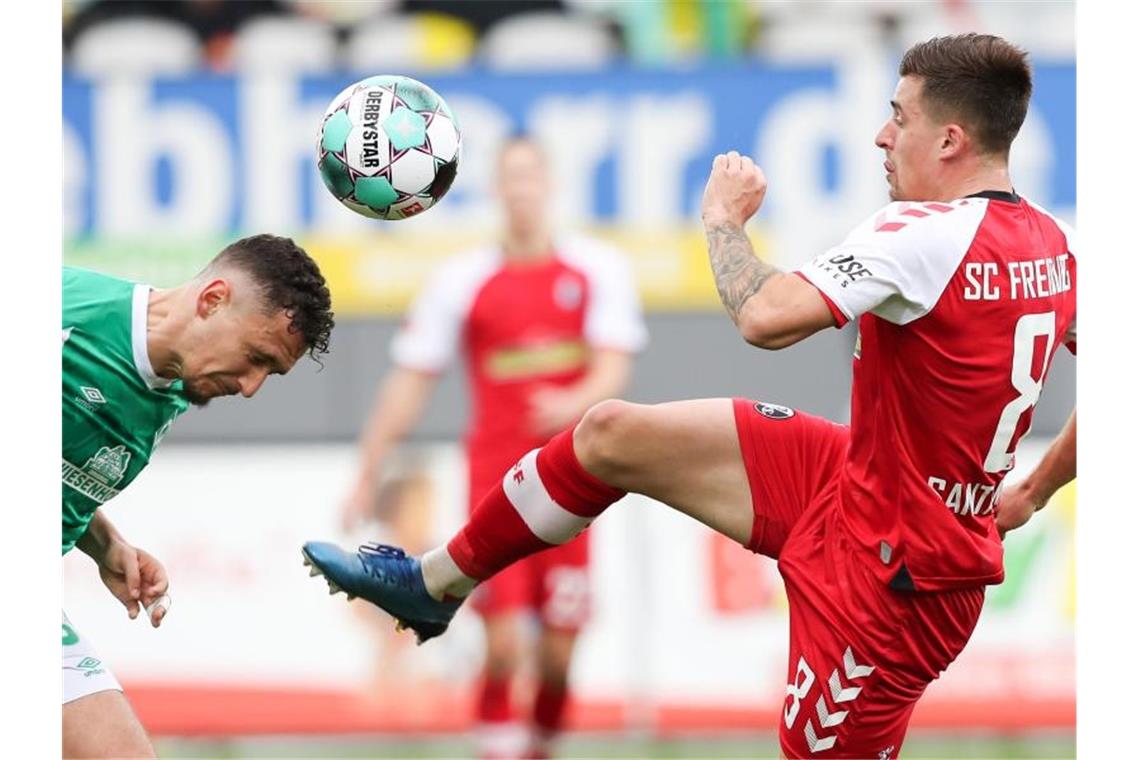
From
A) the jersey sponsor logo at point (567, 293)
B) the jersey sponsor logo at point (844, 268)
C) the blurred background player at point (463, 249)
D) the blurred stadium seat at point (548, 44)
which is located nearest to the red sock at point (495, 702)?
the blurred background player at point (463, 249)

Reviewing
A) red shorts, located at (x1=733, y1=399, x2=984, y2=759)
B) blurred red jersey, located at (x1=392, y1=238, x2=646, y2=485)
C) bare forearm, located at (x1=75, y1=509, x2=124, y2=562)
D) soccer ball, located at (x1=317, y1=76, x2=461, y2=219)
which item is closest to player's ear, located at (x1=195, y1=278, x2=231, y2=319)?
soccer ball, located at (x1=317, y1=76, x2=461, y2=219)

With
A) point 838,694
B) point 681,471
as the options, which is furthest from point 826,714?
point 681,471

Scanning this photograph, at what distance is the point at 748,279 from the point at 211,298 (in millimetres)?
1412

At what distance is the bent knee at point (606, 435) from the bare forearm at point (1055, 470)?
1264 mm

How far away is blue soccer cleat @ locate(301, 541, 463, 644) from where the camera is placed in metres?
5.39

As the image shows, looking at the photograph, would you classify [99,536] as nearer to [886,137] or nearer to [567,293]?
[886,137]

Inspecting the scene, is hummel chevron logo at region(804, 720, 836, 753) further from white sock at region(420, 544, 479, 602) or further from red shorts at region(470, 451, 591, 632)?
red shorts at region(470, 451, 591, 632)

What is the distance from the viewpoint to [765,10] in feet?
33.6

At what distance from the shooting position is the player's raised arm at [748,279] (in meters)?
4.41

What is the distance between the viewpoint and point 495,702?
902 cm

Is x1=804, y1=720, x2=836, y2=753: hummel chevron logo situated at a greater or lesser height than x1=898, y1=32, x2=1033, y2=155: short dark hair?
lesser

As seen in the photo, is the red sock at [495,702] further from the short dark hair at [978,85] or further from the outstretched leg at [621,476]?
the short dark hair at [978,85]

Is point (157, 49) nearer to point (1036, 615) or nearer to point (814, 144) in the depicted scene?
point (814, 144)

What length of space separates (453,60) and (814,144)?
2074 millimetres
